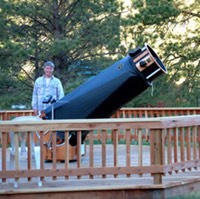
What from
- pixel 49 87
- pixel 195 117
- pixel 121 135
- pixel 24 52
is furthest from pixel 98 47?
pixel 195 117

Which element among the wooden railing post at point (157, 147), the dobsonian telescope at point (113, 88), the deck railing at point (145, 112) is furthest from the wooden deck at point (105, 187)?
the deck railing at point (145, 112)

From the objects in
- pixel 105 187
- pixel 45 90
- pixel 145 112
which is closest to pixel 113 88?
pixel 45 90

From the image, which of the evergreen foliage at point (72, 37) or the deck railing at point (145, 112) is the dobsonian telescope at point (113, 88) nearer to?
the deck railing at point (145, 112)

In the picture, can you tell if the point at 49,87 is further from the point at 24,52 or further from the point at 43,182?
the point at 24,52

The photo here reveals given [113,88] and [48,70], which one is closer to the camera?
[113,88]

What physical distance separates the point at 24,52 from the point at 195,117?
783 cm

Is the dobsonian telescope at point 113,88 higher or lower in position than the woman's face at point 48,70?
lower

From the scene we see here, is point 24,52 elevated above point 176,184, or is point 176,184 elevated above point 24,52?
point 24,52

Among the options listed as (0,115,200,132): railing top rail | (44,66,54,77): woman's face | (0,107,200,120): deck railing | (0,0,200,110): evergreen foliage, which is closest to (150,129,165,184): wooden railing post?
(0,115,200,132): railing top rail

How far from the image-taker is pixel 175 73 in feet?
50.8

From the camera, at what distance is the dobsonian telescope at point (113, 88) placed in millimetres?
6648

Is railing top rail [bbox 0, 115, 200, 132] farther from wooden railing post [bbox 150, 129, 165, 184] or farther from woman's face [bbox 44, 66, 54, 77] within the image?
woman's face [bbox 44, 66, 54, 77]

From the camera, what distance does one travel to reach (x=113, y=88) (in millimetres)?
6738

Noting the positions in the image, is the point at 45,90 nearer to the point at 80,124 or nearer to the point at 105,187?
the point at 80,124
